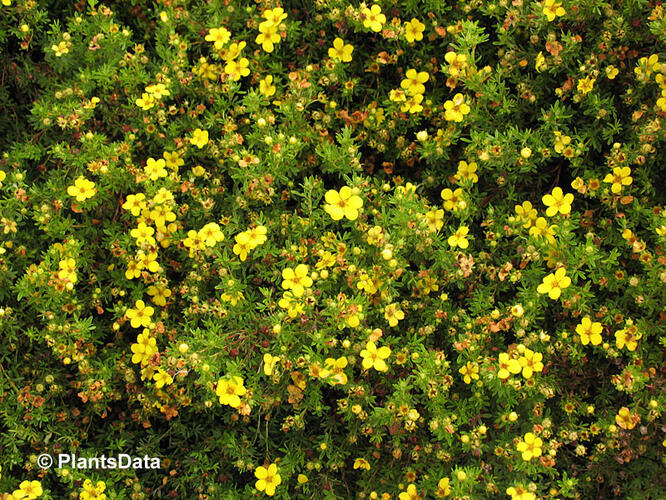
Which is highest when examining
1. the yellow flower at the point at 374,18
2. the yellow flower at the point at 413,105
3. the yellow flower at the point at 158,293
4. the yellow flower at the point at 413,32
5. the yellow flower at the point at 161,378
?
the yellow flower at the point at 374,18

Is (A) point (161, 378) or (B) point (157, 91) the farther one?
(B) point (157, 91)

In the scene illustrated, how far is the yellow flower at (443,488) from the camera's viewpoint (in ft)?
10.5

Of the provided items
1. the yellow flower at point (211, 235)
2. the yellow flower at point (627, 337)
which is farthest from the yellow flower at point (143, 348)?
the yellow flower at point (627, 337)

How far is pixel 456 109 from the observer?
380 cm

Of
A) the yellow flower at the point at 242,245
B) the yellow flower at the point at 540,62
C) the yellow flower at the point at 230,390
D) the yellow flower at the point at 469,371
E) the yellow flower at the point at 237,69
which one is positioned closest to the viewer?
the yellow flower at the point at 230,390

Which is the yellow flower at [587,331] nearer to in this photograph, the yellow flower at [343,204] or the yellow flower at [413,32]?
the yellow flower at [343,204]

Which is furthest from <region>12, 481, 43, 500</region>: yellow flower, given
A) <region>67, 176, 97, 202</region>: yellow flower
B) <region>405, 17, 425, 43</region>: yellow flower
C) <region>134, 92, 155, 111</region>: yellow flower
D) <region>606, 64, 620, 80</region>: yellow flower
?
<region>606, 64, 620, 80</region>: yellow flower

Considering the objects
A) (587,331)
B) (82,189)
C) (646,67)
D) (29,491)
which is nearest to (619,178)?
(646,67)

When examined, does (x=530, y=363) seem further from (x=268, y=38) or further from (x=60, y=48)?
(x=60, y=48)

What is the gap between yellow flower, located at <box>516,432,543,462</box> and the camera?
3217 mm

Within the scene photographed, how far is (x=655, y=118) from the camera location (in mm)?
3584

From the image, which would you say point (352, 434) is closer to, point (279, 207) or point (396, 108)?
point (279, 207)

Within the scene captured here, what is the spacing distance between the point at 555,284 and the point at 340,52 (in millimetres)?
2008

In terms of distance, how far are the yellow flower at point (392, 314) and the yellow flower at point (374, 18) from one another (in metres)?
1.66
